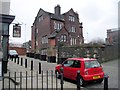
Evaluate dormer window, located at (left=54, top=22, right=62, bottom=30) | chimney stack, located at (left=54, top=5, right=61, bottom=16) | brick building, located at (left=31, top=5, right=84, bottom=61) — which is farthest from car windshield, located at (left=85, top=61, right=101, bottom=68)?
chimney stack, located at (left=54, top=5, right=61, bottom=16)

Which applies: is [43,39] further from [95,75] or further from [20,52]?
[95,75]

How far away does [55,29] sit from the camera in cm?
4659

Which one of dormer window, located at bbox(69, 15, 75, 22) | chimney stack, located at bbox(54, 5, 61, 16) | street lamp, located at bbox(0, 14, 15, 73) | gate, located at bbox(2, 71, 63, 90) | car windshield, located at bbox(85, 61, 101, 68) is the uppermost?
chimney stack, located at bbox(54, 5, 61, 16)

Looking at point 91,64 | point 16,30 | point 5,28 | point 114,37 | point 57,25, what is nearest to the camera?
point 91,64

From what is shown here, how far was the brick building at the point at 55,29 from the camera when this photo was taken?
44.1m

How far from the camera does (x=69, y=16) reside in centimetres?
5141

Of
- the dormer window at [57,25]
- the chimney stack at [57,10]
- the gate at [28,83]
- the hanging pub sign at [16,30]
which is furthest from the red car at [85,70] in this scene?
the chimney stack at [57,10]

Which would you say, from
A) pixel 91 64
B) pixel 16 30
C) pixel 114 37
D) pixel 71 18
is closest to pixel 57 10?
pixel 71 18

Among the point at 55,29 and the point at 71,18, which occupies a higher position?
the point at 71,18

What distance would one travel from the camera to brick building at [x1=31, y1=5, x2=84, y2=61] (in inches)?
1735

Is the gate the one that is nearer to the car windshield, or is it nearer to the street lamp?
the car windshield

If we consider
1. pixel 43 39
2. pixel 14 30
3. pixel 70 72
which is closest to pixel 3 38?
pixel 14 30

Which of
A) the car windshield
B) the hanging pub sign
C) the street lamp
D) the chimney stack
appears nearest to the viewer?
the car windshield

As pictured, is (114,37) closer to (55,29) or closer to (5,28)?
(55,29)
